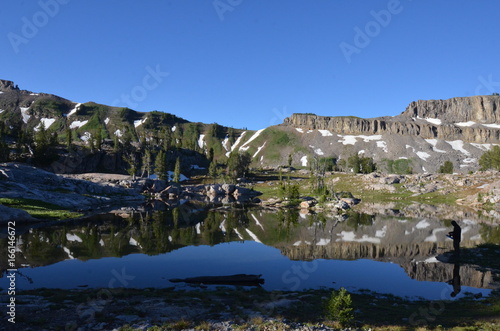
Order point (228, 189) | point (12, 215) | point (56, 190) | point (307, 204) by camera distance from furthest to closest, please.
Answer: point (228, 189)
point (307, 204)
point (56, 190)
point (12, 215)

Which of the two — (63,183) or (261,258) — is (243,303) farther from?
(63,183)

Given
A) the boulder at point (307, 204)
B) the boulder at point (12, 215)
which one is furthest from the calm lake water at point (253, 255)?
the boulder at point (307, 204)

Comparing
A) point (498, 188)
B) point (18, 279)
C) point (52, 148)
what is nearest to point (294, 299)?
point (18, 279)

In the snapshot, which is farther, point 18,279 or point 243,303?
point 18,279

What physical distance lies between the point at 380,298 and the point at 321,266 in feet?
34.4

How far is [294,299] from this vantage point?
21906 millimetres

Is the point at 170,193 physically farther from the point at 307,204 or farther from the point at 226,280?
the point at 226,280

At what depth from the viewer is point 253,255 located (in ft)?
127

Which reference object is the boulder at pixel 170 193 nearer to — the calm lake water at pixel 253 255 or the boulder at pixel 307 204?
the boulder at pixel 307 204

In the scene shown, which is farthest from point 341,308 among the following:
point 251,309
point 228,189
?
point 228,189

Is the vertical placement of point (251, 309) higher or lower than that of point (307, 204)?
lower

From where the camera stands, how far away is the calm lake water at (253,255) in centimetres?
2706

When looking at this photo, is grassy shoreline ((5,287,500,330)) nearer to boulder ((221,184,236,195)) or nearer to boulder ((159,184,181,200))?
boulder ((159,184,181,200))

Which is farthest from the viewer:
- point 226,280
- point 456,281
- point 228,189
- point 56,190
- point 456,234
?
point 228,189
